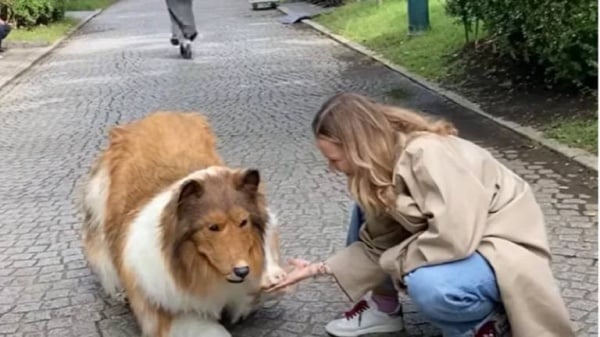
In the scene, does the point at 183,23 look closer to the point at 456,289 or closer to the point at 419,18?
the point at 419,18

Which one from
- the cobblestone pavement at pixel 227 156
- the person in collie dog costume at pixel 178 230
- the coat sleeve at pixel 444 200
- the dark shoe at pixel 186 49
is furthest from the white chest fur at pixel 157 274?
the dark shoe at pixel 186 49

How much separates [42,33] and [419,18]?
393 inches

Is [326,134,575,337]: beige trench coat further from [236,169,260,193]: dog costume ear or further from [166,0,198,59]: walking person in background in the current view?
[166,0,198,59]: walking person in background

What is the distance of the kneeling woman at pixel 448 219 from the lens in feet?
12.3

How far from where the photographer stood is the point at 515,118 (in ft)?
31.5

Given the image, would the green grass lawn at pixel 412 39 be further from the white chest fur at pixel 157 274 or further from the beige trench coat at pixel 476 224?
the white chest fur at pixel 157 274

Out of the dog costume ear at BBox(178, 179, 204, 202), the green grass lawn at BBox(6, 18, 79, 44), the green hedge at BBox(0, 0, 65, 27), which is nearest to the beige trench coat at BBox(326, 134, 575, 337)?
the dog costume ear at BBox(178, 179, 204, 202)

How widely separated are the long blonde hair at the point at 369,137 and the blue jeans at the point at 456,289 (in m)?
0.34

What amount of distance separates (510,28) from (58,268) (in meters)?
6.21

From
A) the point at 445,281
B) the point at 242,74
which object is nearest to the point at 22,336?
the point at 445,281

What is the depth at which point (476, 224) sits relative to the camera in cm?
375

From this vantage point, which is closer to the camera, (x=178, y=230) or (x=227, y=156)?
(x=178, y=230)

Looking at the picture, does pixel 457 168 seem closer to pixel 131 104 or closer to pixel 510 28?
pixel 510 28

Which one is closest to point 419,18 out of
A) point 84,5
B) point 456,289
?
point 456,289
